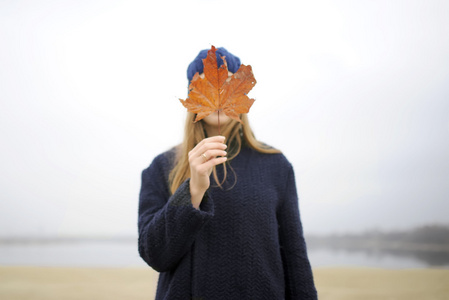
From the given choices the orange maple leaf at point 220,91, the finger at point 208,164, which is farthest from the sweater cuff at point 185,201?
the orange maple leaf at point 220,91

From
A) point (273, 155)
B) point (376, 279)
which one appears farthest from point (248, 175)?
point (376, 279)

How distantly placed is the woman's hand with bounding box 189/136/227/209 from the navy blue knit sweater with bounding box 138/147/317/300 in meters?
0.06

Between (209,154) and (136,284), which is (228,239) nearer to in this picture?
(209,154)

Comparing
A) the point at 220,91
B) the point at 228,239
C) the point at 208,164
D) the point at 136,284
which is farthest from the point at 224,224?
the point at 136,284

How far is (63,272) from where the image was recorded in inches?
199

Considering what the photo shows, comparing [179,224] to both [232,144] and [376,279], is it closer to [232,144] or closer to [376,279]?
[232,144]

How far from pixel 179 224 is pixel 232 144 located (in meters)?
0.47

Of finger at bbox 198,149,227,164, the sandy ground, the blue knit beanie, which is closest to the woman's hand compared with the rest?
finger at bbox 198,149,227,164

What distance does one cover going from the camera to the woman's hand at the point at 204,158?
0.87 meters

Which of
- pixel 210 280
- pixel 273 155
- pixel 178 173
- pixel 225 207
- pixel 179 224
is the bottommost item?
pixel 210 280

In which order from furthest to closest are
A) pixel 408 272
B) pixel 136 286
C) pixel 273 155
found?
1. pixel 408 272
2. pixel 136 286
3. pixel 273 155

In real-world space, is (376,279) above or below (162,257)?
above

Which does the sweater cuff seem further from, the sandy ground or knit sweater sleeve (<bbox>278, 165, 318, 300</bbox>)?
the sandy ground

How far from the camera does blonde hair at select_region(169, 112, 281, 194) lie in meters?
1.18
